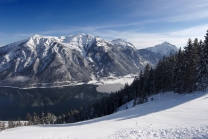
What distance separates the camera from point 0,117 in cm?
13525

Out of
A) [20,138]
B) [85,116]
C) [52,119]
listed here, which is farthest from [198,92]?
[52,119]

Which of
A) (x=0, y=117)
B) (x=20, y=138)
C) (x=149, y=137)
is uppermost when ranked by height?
(x=149, y=137)

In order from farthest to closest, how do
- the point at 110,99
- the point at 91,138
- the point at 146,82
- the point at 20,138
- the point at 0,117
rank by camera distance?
the point at 0,117 → the point at 110,99 → the point at 146,82 → the point at 20,138 → the point at 91,138

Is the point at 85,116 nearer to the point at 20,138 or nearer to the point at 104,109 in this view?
the point at 104,109

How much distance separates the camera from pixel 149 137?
17391mm

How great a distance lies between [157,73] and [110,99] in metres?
42.4

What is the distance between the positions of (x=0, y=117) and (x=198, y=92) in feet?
526

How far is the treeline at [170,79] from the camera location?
140 feet

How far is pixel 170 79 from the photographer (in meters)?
59.7

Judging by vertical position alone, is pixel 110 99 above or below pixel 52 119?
above

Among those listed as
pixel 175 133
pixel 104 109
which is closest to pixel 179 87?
pixel 175 133

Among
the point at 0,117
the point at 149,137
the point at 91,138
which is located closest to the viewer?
the point at 149,137

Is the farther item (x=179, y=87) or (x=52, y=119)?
(x=52, y=119)

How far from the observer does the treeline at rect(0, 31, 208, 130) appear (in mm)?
42681
